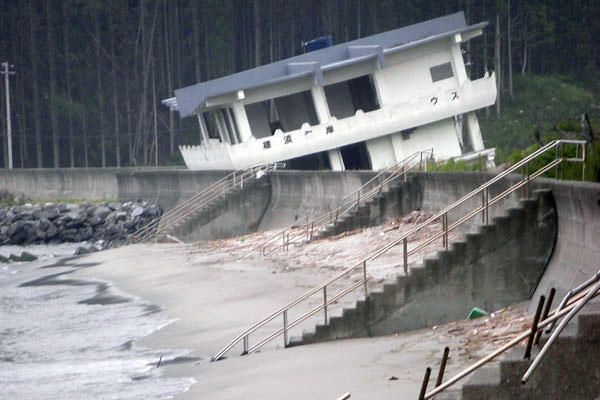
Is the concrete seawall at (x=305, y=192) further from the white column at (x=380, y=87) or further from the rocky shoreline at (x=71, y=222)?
the rocky shoreline at (x=71, y=222)

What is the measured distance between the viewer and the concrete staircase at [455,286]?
1634cm

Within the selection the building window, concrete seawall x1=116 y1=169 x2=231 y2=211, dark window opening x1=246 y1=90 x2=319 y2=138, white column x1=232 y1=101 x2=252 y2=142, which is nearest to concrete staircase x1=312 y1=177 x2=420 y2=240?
concrete seawall x1=116 y1=169 x2=231 y2=211

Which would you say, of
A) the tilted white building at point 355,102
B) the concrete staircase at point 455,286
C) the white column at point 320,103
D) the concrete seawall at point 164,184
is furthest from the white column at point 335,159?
the concrete staircase at point 455,286

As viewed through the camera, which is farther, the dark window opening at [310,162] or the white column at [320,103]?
the dark window opening at [310,162]

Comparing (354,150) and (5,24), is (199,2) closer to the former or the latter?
(5,24)

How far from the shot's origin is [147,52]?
8050cm

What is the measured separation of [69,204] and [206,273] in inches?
1024

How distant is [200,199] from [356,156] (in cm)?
639

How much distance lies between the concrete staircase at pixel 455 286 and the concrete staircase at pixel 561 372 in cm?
683

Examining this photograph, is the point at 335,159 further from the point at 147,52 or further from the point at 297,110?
the point at 147,52

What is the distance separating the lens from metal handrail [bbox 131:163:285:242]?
127ft

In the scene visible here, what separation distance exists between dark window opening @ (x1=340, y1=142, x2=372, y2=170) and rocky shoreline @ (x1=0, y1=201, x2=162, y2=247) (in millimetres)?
7314

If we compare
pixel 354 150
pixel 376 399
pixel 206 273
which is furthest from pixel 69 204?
pixel 376 399

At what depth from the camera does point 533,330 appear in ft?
28.9
